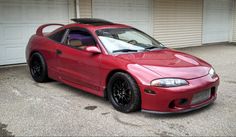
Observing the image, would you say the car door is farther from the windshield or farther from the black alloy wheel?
the black alloy wheel

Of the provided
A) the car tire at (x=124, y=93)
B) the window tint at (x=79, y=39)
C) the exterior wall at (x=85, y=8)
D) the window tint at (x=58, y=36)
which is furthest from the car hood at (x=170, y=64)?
the exterior wall at (x=85, y=8)

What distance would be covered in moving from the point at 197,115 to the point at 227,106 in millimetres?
814

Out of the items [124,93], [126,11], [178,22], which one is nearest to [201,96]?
[124,93]

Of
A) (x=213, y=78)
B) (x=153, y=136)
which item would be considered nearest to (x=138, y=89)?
(x=153, y=136)

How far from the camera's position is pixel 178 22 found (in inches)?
549

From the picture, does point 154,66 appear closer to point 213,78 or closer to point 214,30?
point 213,78

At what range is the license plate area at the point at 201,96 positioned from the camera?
4.94 metres

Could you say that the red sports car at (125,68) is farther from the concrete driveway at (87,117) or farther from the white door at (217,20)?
the white door at (217,20)

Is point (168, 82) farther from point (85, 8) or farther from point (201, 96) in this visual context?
point (85, 8)

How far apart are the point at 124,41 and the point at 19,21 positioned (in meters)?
4.48

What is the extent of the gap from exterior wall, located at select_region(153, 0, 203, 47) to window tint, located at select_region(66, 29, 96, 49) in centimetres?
703

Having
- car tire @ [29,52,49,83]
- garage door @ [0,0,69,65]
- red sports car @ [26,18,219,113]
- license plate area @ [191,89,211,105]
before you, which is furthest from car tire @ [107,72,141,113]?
garage door @ [0,0,69,65]

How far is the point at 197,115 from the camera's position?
16.6 ft

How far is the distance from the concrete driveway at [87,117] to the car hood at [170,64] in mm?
646
